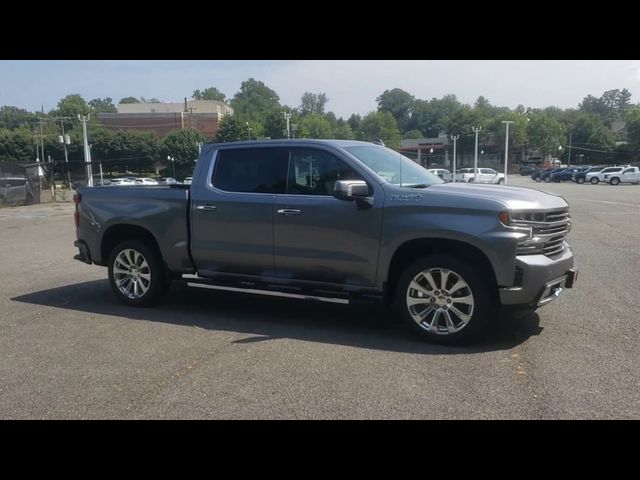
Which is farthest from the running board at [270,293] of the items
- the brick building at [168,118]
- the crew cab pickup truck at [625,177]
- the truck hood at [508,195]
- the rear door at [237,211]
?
the brick building at [168,118]

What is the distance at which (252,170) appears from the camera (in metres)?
6.61

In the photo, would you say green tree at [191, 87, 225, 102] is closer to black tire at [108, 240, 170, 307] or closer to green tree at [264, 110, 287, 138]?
green tree at [264, 110, 287, 138]

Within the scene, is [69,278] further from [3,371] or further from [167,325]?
[3,371]

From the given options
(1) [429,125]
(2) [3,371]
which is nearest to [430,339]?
(2) [3,371]

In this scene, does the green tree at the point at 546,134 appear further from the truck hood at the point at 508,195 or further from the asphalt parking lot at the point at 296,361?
the truck hood at the point at 508,195

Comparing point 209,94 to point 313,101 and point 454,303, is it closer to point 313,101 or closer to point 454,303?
point 313,101

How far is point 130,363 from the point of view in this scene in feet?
16.8

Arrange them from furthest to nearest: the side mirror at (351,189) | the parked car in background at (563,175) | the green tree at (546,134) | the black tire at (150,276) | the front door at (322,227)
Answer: the green tree at (546,134) < the parked car in background at (563,175) < the black tire at (150,276) < the front door at (322,227) < the side mirror at (351,189)

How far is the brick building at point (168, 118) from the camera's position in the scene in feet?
334

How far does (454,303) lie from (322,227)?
1535 millimetres

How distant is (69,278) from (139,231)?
2.73 meters

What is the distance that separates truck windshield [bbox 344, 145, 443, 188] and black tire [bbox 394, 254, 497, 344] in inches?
37.1

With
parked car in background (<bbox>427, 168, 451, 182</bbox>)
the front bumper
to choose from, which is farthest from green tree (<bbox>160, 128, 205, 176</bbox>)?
the front bumper

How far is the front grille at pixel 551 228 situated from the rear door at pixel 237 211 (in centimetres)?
264
